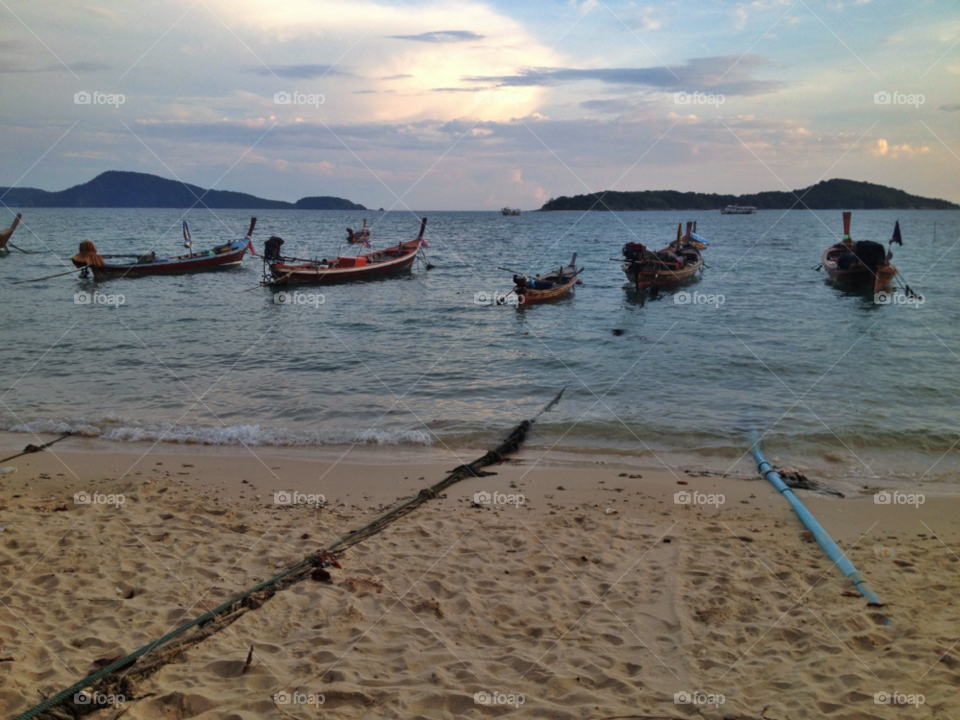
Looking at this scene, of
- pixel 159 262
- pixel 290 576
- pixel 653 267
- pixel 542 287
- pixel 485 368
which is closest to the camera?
pixel 290 576

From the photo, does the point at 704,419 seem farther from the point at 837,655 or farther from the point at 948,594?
the point at 837,655

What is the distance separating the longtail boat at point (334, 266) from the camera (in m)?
28.1

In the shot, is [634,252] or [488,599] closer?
[488,599]

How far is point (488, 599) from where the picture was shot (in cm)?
490

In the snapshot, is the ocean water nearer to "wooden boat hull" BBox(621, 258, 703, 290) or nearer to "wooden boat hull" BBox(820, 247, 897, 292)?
"wooden boat hull" BBox(820, 247, 897, 292)

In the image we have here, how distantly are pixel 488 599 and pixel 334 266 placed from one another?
26.6 m

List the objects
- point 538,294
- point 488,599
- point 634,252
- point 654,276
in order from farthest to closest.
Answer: point 634,252 < point 654,276 < point 538,294 < point 488,599

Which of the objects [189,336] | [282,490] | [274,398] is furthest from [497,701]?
[189,336]

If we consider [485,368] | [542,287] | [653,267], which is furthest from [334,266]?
[485,368]

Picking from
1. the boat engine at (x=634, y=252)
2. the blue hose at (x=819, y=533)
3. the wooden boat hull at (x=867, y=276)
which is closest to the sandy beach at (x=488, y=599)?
the blue hose at (x=819, y=533)

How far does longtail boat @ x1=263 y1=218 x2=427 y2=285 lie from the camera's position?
28062 mm

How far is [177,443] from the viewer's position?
9461 millimetres

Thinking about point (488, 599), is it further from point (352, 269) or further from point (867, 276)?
point (867, 276)

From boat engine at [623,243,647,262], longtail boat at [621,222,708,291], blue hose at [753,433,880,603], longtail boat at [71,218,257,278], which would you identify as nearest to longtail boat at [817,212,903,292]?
longtail boat at [621,222,708,291]
